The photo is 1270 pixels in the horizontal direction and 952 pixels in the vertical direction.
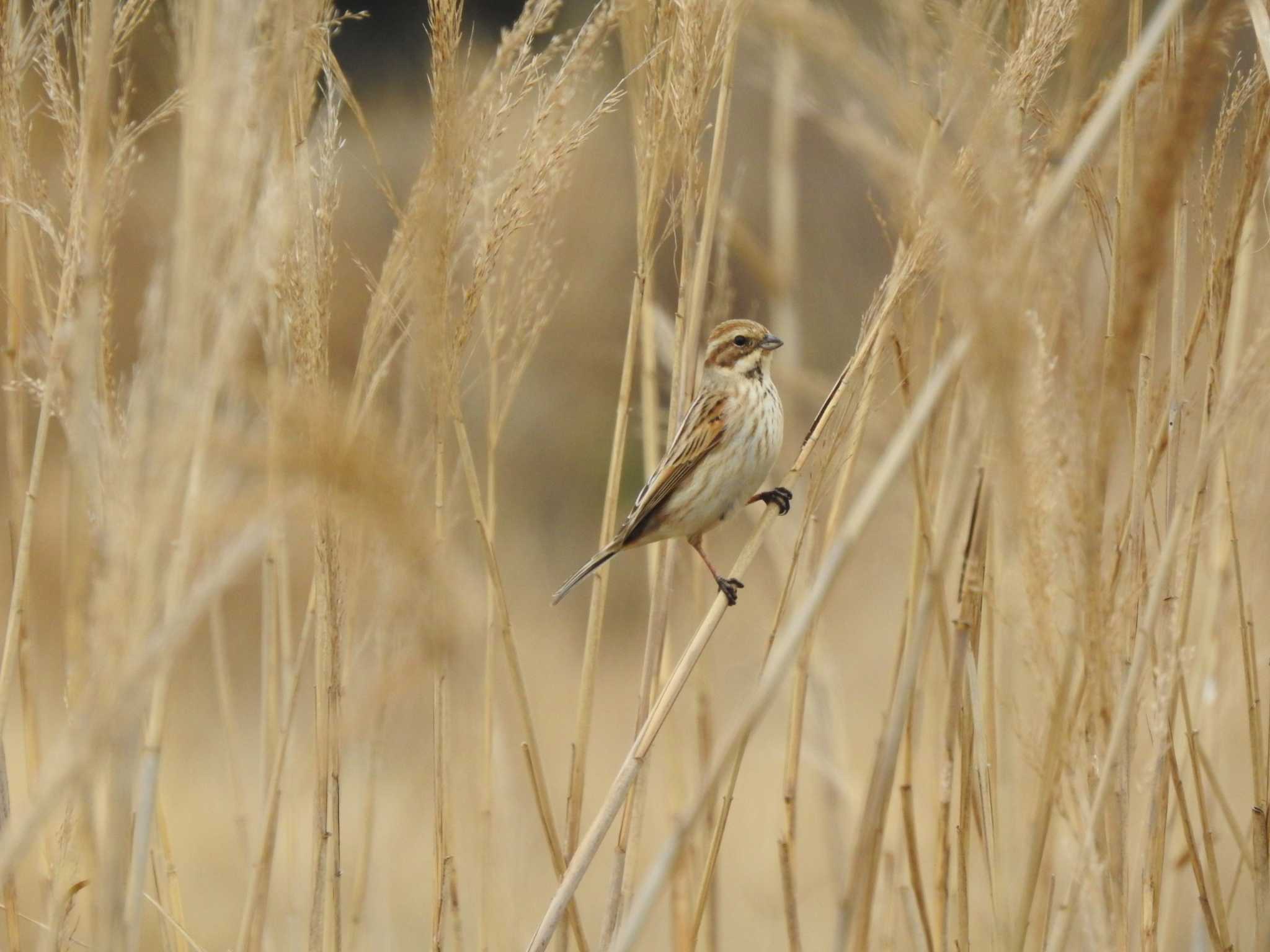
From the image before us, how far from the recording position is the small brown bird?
137 inches

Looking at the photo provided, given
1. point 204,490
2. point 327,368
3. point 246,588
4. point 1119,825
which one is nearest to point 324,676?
point 327,368

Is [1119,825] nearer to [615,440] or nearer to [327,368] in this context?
[615,440]

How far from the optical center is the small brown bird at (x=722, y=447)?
348 centimetres

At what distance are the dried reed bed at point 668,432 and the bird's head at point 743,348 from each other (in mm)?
130

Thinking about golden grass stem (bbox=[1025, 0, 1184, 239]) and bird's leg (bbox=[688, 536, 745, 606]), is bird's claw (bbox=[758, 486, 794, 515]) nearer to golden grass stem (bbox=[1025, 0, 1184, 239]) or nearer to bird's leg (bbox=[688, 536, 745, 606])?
bird's leg (bbox=[688, 536, 745, 606])

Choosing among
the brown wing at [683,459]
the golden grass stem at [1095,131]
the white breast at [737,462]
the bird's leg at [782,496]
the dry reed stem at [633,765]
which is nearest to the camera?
the golden grass stem at [1095,131]

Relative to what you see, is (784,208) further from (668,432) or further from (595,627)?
(595,627)

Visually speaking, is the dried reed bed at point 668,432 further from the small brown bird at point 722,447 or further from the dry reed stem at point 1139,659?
the small brown bird at point 722,447

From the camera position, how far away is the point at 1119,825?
2.00m

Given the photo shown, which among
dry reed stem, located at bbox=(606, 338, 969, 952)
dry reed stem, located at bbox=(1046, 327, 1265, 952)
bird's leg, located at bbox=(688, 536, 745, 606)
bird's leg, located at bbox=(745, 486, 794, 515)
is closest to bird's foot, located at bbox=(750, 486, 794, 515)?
bird's leg, located at bbox=(745, 486, 794, 515)

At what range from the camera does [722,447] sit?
142 inches

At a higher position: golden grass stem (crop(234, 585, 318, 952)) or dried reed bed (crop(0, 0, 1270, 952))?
dried reed bed (crop(0, 0, 1270, 952))

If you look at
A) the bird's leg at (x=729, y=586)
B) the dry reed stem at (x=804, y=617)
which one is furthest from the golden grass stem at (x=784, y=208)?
the dry reed stem at (x=804, y=617)

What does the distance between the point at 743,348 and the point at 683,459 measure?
42cm
